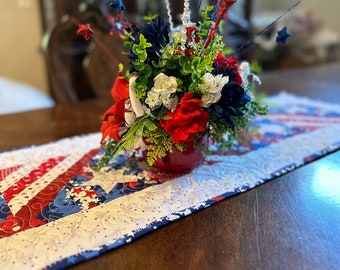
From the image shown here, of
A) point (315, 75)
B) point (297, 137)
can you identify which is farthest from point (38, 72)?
point (297, 137)

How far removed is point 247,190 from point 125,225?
264mm

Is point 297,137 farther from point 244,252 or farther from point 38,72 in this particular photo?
point 38,72

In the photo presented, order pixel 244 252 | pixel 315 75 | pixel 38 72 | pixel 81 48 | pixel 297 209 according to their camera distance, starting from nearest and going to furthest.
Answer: pixel 244 252 → pixel 297 209 → pixel 315 75 → pixel 81 48 → pixel 38 72

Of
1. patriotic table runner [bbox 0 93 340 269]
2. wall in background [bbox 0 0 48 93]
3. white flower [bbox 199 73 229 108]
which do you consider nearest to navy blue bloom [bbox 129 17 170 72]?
white flower [bbox 199 73 229 108]

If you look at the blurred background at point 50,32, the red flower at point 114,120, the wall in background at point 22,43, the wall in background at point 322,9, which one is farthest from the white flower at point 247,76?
the wall in background at point 322,9

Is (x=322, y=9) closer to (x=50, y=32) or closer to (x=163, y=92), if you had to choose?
(x=50, y=32)

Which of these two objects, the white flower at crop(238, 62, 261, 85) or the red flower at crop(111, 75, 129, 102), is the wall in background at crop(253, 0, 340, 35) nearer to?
the white flower at crop(238, 62, 261, 85)

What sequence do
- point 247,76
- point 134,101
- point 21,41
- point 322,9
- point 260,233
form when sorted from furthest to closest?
point 322,9 → point 21,41 → point 247,76 → point 134,101 → point 260,233

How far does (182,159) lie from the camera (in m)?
0.72

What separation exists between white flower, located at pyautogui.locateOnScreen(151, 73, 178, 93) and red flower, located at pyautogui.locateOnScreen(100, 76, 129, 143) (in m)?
0.09

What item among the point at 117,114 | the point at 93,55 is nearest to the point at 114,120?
the point at 117,114

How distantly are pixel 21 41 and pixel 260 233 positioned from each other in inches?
90.0

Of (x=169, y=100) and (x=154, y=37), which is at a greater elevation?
(x=154, y=37)

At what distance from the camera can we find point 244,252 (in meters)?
0.51
